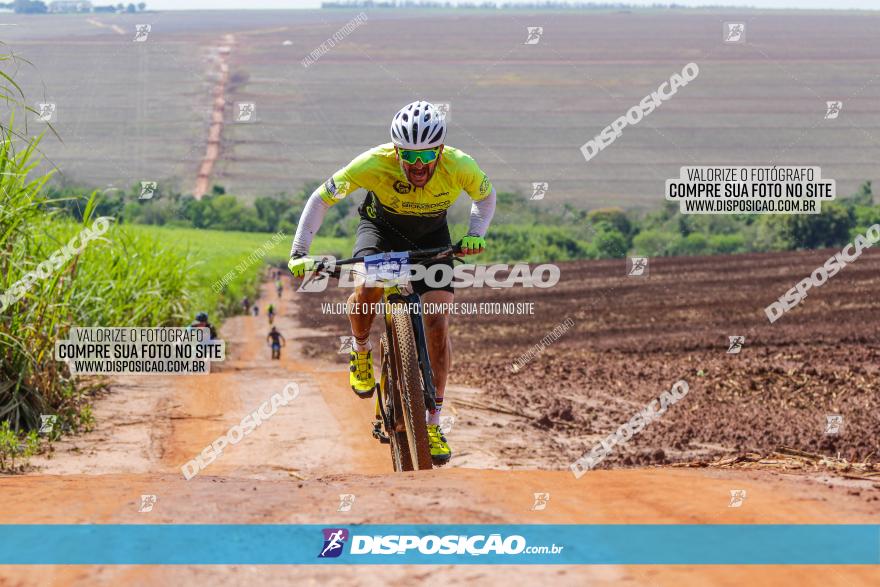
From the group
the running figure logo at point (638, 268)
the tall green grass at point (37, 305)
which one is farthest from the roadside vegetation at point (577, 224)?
the tall green grass at point (37, 305)

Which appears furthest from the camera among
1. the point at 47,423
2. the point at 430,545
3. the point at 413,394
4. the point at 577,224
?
the point at 577,224

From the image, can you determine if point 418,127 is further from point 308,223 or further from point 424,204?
point 308,223

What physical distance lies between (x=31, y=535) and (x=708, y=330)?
18.9m

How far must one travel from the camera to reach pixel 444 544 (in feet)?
14.9

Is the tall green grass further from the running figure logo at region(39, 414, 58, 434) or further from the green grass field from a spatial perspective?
the green grass field

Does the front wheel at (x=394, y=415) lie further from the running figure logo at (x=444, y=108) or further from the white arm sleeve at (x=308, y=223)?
the running figure logo at (x=444, y=108)

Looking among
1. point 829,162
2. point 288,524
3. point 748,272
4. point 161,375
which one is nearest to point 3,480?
point 288,524

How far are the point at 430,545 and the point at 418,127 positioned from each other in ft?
10.3

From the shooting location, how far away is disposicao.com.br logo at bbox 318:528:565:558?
448cm

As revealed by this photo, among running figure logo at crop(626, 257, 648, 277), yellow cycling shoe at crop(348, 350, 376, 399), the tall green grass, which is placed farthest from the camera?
running figure logo at crop(626, 257, 648, 277)

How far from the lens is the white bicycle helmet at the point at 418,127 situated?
21.9ft

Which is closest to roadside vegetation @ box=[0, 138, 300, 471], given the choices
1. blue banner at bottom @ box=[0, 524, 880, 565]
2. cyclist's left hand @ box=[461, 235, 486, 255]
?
cyclist's left hand @ box=[461, 235, 486, 255]

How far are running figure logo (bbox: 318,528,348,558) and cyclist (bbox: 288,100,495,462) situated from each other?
2533 mm

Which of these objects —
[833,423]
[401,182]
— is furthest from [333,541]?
[833,423]
